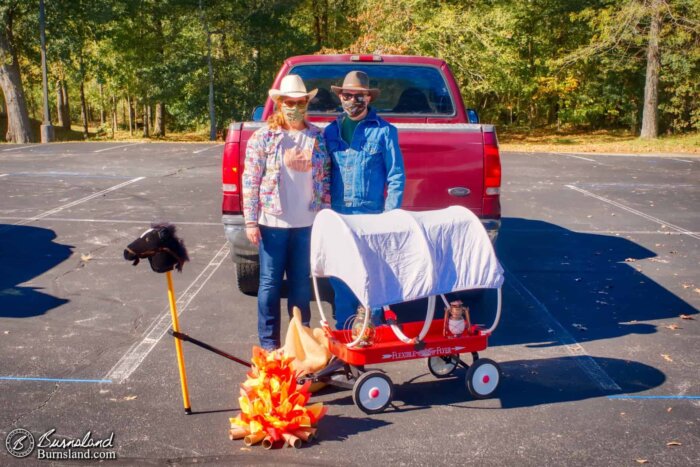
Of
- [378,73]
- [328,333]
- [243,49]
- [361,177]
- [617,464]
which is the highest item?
[243,49]

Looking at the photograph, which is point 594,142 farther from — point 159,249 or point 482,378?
point 159,249

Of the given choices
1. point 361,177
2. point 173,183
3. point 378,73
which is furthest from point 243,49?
point 361,177

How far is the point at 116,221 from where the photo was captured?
1016cm

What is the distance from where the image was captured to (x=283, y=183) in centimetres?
464

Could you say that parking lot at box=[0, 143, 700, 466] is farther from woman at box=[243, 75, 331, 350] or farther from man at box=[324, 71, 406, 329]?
man at box=[324, 71, 406, 329]

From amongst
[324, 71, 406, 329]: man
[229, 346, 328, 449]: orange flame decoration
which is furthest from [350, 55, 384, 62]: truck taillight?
[229, 346, 328, 449]: orange flame decoration

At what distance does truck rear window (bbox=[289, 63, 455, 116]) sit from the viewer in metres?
7.20

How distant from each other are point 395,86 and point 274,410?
4.27 meters

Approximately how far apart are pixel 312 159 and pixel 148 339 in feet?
6.79

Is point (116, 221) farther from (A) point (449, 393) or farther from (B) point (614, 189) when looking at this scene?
(B) point (614, 189)

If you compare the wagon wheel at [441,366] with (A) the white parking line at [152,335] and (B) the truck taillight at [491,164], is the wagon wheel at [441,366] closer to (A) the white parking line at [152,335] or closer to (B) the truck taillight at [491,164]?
(B) the truck taillight at [491,164]

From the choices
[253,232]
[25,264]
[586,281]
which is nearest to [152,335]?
[253,232]

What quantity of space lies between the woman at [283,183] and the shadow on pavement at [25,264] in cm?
258

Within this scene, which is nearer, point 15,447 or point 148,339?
point 15,447
